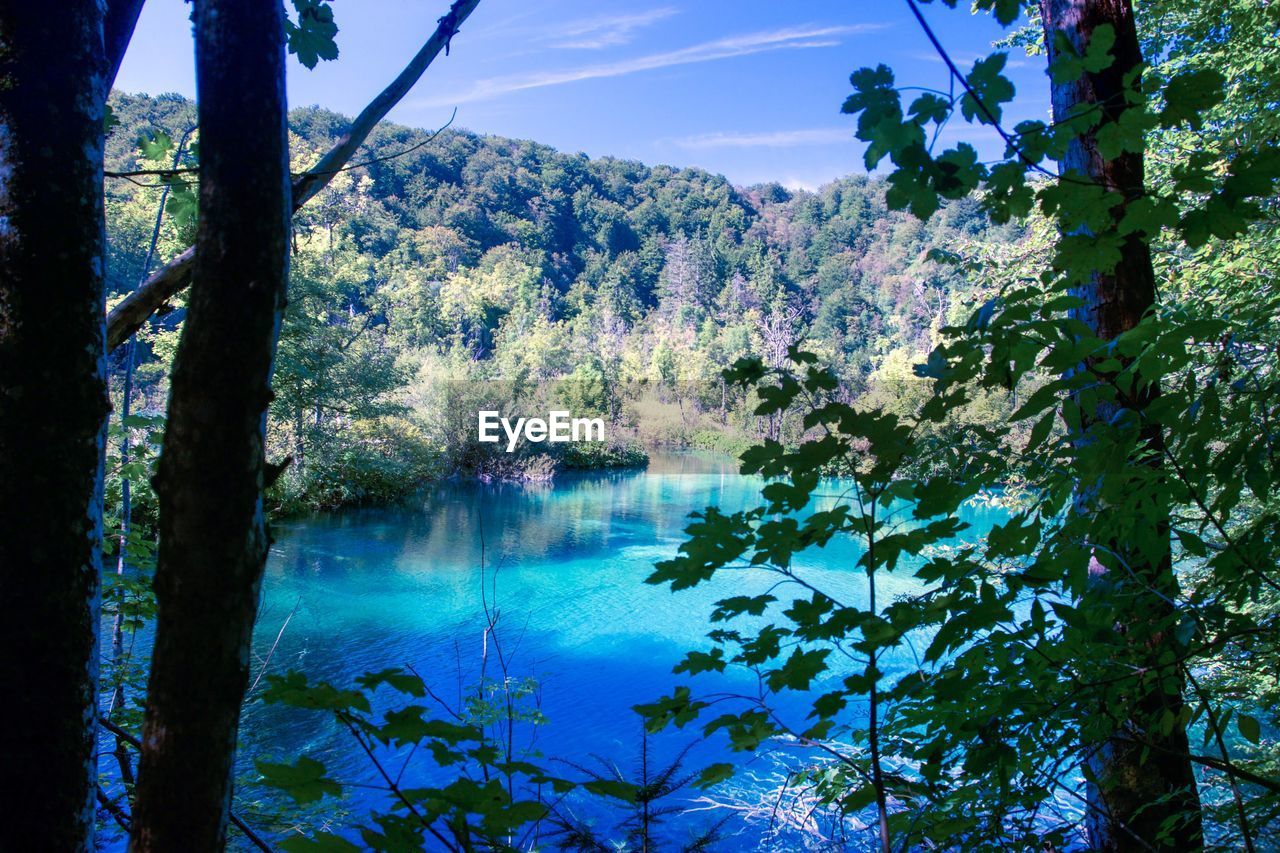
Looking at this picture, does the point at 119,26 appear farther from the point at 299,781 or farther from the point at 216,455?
the point at 299,781

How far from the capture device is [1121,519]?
3.54ft

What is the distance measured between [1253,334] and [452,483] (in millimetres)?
18880

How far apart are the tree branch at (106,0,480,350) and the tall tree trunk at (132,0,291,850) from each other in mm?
358

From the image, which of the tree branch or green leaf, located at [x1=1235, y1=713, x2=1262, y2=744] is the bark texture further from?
green leaf, located at [x1=1235, y1=713, x2=1262, y2=744]

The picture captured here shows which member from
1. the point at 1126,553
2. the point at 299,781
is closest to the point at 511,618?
the point at 1126,553

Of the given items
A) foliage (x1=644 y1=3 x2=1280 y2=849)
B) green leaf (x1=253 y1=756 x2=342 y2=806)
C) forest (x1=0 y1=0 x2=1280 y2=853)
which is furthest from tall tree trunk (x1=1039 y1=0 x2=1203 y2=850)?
green leaf (x1=253 y1=756 x2=342 y2=806)

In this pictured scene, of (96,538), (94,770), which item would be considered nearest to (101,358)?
(96,538)

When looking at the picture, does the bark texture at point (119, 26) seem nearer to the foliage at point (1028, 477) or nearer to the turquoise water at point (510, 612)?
the foliage at point (1028, 477)

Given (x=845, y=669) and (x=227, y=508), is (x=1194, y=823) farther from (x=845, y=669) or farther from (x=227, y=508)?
(x=845, y=669)

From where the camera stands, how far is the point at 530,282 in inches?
1852

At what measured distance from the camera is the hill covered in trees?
586 inches

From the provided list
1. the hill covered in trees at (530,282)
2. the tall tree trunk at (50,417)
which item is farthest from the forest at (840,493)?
the hill covered in trees at (530,282)

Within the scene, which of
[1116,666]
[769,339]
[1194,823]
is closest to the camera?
[1116,666]

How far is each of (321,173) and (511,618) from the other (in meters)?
8.63
